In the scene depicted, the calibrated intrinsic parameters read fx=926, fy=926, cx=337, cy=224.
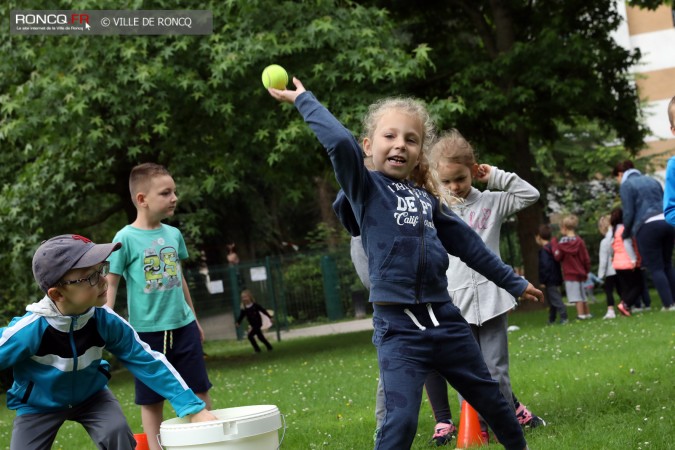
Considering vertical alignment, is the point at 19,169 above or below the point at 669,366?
above

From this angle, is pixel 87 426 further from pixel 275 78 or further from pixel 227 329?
pixel 227 329

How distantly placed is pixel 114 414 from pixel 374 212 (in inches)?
63.3

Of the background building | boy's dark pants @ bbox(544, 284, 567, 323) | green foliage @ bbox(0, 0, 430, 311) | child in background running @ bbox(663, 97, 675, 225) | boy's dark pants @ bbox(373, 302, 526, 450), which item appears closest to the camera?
boy's dark pants @ bbox(373, 302, 526, 450)

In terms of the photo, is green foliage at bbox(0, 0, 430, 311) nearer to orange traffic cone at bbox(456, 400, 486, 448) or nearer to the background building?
orange traffic cone at bbox(456, 400, 486, 448)

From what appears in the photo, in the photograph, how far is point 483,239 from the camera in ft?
19.0

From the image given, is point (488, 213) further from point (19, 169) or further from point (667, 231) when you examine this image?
point (19, 169)

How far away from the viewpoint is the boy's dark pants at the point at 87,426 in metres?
4.36

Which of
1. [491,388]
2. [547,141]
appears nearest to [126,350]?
[491,388]

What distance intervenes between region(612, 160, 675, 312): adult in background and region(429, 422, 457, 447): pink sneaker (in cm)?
805

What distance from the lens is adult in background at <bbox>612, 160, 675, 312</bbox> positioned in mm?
13086

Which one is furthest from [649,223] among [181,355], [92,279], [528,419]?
[92,279]

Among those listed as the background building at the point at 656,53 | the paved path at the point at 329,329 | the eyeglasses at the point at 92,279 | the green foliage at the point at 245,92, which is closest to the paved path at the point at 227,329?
the paved path at the point at 329,329

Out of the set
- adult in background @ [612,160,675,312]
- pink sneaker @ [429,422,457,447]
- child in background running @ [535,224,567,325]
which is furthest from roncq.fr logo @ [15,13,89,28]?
pink sneaker @ [429,422,457,447]

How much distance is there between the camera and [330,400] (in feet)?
28.0
